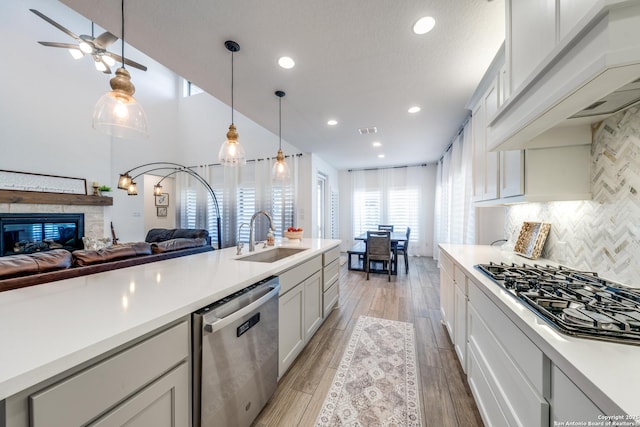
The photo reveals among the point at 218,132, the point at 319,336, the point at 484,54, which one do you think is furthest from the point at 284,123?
the point at 218,132

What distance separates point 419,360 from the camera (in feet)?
6.37

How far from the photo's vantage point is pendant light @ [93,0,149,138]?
1289mm

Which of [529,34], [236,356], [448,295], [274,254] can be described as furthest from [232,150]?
[448,295]

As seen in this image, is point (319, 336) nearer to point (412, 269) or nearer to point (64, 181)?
point (412, 269)

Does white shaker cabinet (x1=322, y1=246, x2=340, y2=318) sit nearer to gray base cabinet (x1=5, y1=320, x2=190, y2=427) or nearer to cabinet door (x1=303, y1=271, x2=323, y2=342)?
cabinet door (x1=303, y1=271, x2=323, y2=342)

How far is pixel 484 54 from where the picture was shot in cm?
189

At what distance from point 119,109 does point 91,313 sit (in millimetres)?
1170

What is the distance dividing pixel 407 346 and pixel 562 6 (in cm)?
242

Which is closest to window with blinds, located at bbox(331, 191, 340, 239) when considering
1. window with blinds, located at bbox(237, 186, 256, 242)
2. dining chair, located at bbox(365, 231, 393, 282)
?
window with blinds, located at bbox(237, 186, 256, 242)

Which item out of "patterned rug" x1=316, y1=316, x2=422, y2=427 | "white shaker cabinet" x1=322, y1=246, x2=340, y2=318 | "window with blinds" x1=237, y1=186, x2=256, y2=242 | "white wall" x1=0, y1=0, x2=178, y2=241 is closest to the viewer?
"patterned rug" x1=316, y1=316, x2=422, y2=427

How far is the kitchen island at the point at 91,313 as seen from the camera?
0.56m

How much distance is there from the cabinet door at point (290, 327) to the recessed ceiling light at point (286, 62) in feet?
6.42

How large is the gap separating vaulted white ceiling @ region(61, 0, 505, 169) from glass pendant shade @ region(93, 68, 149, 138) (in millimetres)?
634

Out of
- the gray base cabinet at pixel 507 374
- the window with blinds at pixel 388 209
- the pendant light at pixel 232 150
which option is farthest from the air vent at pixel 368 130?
the window with blinds at pixel 388 209
